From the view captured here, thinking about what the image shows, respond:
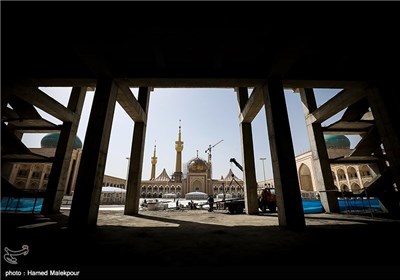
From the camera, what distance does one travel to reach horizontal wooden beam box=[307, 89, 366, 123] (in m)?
10.5

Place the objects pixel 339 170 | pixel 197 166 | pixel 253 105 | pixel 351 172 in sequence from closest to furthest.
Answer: pixel 253 105, pixel 351 172, pixel 339 170, pixel 197 166

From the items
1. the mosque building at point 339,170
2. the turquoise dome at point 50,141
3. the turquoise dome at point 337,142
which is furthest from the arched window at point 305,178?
the turquoise dome at point 50,141

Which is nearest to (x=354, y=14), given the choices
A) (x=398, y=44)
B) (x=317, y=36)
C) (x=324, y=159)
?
(x=317, y=36)

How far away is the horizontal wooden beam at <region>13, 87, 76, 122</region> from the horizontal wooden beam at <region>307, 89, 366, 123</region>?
1911cm

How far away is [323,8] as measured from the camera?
18.0 ft

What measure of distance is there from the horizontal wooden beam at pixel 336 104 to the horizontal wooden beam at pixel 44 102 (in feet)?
62.7

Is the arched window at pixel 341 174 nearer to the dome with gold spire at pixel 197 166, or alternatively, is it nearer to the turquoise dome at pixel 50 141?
the dome with gold spire at pixel 197 166

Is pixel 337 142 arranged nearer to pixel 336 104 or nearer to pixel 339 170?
pixel 339 170

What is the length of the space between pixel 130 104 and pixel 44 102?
5.63 meters

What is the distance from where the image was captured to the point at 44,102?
1118 cm

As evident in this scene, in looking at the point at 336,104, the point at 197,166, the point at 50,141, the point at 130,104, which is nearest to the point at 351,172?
the point at 336,104

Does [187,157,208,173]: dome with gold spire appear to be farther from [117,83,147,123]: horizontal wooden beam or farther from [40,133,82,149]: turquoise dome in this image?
[117,83,147,123]: horizontal wooden beam

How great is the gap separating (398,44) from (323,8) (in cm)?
465

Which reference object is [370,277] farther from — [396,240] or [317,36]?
[317,36]
